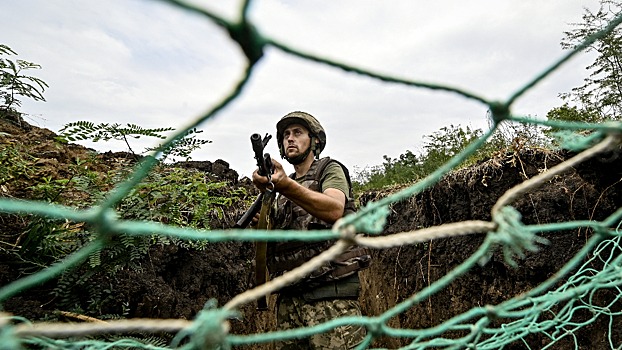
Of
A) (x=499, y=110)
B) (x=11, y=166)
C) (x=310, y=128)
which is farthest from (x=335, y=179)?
(x=11, y=166)

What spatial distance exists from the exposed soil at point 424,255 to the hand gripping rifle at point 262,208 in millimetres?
634

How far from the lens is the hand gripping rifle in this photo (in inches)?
63.2

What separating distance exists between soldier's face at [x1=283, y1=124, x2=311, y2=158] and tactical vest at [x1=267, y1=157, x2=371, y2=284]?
9 cm

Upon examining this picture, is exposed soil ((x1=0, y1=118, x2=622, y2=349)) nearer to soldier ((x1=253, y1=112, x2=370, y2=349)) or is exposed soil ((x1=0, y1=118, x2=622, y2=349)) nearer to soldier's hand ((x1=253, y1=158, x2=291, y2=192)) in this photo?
soldier ((x1=253, y1=112, x2=370, y2=349))

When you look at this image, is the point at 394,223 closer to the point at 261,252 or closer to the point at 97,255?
the point at 261,252

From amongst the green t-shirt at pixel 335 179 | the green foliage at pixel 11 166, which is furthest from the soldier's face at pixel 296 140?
the green foliage at pixel 11 166

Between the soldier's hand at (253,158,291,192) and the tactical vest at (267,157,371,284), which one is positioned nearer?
the soldier's hand at (253,158,291,192)

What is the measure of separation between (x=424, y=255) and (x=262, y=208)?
220 cm

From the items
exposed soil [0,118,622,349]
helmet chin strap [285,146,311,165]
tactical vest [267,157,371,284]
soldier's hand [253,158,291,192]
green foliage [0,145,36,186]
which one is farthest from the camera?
exposed soil [0,118,622,349]

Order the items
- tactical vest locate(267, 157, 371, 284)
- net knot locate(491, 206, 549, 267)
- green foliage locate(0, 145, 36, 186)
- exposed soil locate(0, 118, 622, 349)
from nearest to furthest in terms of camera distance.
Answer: net knot locate(491, 206, 549, 267)
tactical vest locate(267, 157, 371, 284)
green foliage locate(0, 145, 36, 186)
exposed soil locate(0, 118, 622, 349)

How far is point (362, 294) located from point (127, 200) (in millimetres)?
1973

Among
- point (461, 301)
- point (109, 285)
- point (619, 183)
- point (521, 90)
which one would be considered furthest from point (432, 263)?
point (521, 90)

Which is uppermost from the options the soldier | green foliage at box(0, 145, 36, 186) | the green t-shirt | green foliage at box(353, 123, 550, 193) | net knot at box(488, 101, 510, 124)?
green foliage at box(353, 123, 550, 193)

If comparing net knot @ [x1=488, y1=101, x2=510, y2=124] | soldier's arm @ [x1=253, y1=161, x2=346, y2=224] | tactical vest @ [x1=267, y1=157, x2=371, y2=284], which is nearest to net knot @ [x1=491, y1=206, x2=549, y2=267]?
net knot @ [x1=488, y1=101, x2=510, y2=124]
